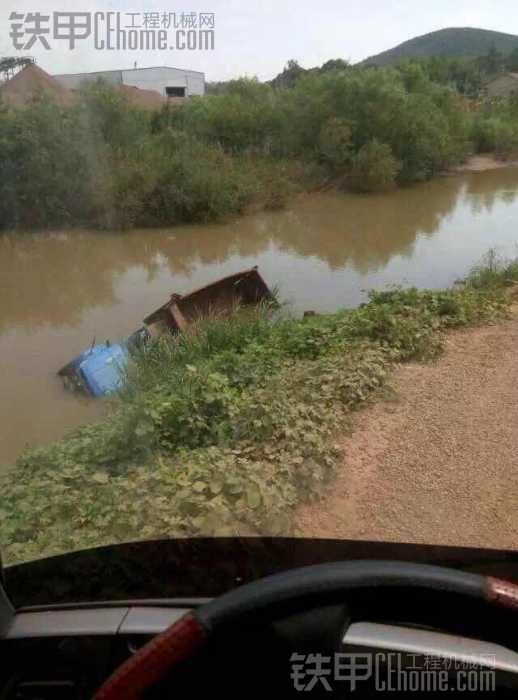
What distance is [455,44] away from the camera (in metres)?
37.9

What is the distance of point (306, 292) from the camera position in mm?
11109

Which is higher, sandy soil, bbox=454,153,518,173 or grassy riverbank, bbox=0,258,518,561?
sandy soil, bbox=454,153,518,173

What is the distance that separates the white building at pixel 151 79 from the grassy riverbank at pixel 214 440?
566 centimetres

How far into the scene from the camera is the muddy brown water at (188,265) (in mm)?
7637

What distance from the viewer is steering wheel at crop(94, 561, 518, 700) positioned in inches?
31.1

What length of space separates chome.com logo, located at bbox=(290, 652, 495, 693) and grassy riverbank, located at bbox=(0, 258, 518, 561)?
2023 millimetres

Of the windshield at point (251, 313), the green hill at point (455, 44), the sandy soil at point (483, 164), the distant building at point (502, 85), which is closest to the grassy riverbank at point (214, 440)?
the windshield at point (251, 313)

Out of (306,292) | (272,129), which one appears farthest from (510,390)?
(272,129)

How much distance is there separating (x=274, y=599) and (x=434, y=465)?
10.4 ft

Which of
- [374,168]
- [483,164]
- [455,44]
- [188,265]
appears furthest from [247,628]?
[455,44]

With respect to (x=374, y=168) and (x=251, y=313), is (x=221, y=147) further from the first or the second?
(x=251, y=313)

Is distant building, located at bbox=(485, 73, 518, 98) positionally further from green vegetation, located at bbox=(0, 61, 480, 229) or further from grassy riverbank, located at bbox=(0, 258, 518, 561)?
grassy riverbank, located at bbox=(0, 258, 518, 561)

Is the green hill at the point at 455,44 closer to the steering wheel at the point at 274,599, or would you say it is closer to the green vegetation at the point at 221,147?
the green vegetation at the point at 221,147

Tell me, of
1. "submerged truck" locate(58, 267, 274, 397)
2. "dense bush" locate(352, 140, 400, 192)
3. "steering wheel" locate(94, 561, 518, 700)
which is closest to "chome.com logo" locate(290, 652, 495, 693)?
"steering wheel" locate(94, 561, 518, 700)
